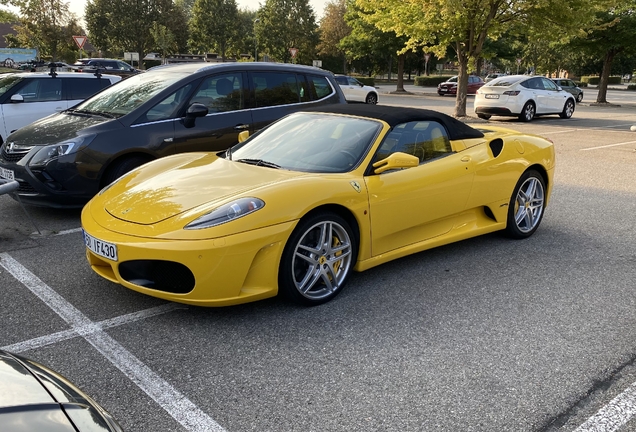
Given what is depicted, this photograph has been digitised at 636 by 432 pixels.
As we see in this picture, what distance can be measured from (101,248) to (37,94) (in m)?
6.60

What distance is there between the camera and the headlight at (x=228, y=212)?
3471mm

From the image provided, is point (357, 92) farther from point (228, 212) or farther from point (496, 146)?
point (228, 212)

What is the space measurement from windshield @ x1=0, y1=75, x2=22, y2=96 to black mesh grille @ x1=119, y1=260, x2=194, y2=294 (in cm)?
688

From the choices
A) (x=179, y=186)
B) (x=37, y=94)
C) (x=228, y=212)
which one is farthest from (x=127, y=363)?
(x=37, y=94)

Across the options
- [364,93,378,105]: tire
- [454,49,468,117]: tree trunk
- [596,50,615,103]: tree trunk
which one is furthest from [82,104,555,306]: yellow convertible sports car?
[596,50,615,103]: tree trunk

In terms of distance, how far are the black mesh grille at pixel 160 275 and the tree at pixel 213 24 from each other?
60.3 meters

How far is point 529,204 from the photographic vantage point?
5617 mm

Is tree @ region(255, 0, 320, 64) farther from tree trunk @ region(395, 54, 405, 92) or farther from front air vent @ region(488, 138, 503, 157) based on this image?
front air vent @ region(488, 138, 503, 157)

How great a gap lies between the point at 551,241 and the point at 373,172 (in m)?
2.40

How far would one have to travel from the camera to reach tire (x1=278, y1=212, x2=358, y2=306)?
370 centimetres

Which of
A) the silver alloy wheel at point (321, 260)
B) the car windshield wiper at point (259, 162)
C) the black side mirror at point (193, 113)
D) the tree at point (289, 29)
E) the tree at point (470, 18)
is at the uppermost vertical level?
the tree at point (289, 29)

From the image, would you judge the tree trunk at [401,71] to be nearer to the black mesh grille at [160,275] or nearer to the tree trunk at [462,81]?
the tree trunk at [462,81]

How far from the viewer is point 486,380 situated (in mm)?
3055

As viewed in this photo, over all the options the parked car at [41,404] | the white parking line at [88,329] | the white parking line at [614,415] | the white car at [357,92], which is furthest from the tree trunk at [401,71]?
the parked car at [41,404]
